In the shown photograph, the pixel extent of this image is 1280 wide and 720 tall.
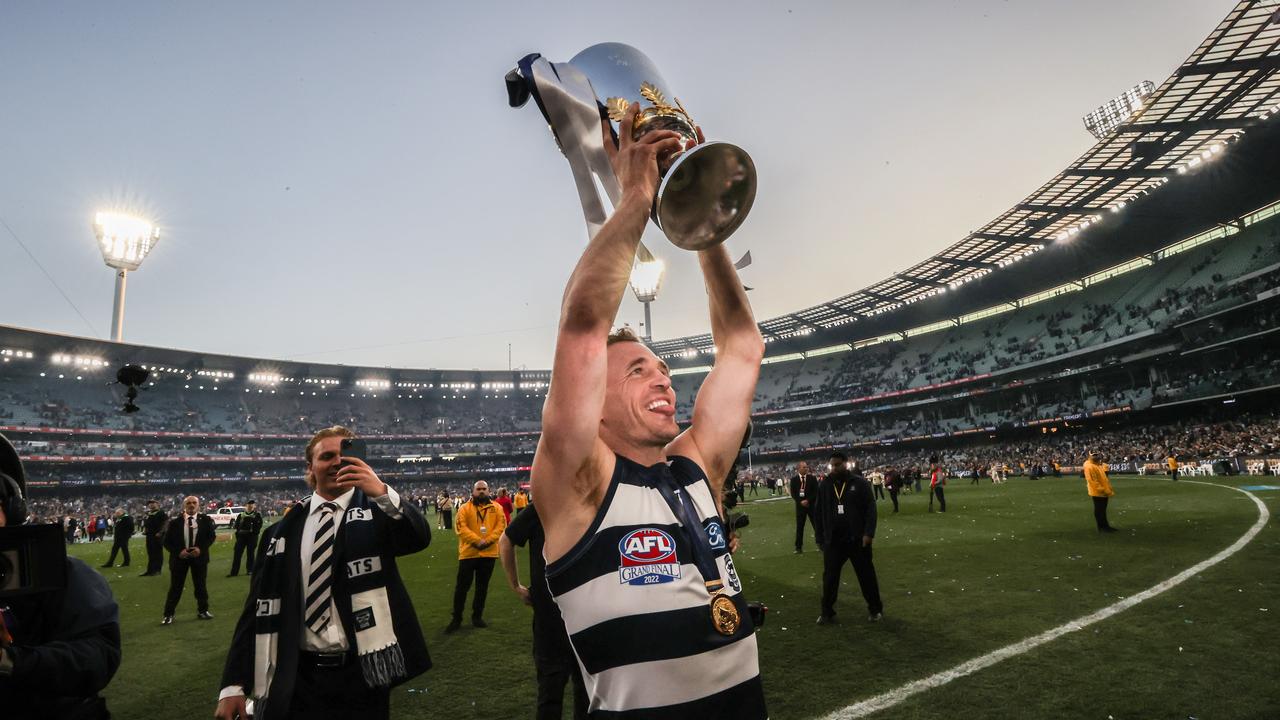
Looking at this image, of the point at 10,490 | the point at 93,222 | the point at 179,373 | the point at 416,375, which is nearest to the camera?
the point at 10,490

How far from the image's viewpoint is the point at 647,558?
5.00 ft

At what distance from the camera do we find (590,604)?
1473 mm

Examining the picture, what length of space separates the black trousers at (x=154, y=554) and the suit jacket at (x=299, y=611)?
52.4 feet

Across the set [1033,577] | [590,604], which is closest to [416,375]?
[1033,577]

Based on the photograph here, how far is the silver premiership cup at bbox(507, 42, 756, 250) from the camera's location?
1559 millimetres

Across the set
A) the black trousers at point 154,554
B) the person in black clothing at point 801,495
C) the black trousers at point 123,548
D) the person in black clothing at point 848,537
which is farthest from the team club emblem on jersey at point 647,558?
the black trousers at point 123,548

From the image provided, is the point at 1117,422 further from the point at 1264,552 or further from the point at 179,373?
the point at 179,373

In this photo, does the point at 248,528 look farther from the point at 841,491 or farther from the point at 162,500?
the point at 162,500

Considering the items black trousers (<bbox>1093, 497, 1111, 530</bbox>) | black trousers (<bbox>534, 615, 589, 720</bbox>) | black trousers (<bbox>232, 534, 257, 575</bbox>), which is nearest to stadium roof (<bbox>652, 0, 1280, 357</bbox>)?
black trousers (<bbox>1093, 497, 1111, 530</bbox>)

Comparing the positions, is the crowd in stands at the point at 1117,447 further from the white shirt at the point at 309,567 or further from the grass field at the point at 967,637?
the white shirt at the point at 309,567

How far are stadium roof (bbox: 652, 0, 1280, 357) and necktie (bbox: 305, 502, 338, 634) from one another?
101ft

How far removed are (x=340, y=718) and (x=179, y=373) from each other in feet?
218

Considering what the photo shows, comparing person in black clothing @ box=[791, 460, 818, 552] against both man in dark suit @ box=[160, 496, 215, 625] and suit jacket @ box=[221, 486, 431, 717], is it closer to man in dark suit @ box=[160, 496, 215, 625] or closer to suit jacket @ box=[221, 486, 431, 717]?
suit jacket @ box=[221, 486, 431, 717]

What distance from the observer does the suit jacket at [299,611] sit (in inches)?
112
